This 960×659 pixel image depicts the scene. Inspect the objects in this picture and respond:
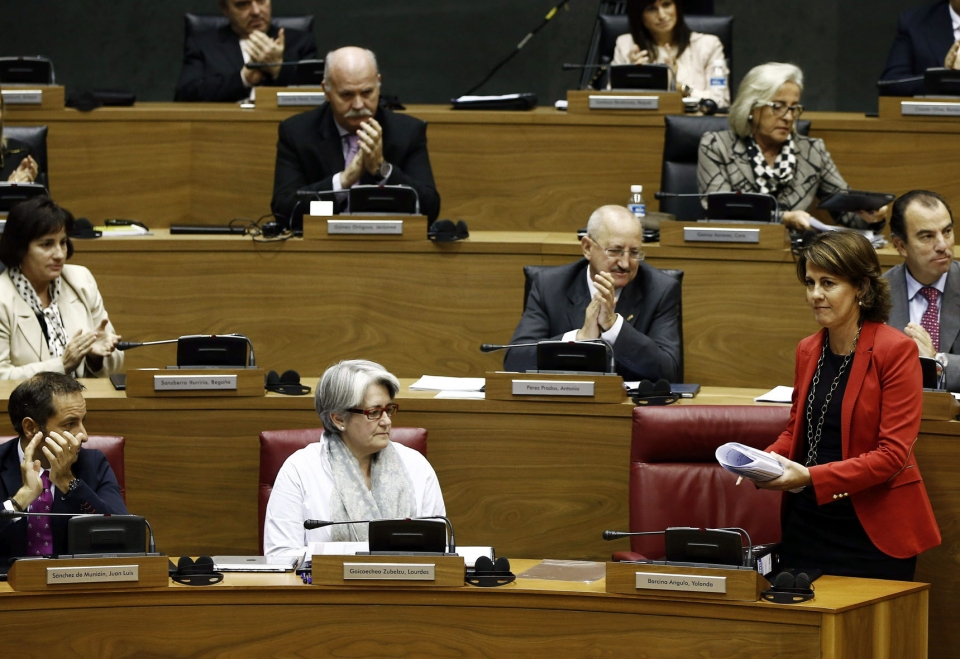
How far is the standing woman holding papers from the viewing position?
3424 millimetres

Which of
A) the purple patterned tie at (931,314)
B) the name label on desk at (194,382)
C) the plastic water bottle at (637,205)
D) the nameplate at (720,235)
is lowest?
the name label on desk at (194,382)

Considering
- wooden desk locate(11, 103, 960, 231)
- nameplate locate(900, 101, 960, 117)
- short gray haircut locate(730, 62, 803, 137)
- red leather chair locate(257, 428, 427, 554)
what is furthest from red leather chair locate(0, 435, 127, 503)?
nameplate locate(900, 101, 960, 117)

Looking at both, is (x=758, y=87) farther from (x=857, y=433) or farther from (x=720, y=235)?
(x=857, y=433)

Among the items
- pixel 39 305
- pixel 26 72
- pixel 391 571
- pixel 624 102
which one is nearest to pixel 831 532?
pixel 391 571

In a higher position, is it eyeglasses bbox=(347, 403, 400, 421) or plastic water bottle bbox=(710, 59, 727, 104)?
plastic water bottle bbox=(710, 59, 727, 104)

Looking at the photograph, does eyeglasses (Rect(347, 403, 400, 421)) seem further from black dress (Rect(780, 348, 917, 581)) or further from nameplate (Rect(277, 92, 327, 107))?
nameplate (Rect(277, 92, 327, 107))

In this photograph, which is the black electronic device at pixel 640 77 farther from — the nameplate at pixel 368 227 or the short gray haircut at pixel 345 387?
the short gray haircut at pixel 345 387

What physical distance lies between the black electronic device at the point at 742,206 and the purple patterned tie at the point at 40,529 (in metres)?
2.01

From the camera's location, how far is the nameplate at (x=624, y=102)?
4.46 meters

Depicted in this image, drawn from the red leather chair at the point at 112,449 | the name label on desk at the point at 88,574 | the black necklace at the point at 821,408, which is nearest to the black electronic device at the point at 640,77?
the black necklace at the point at 821,408

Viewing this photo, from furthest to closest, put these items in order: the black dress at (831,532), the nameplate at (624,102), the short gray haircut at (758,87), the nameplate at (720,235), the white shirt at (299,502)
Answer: the nameplate at (624,102), the short gray haircut at (758,87), the nameplate at (720,235), the white shirt at (299,502), the black dress at (831,532)

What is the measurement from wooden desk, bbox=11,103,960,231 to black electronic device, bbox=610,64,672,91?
121mm

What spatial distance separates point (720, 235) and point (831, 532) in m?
1.39

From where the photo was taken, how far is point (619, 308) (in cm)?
349
